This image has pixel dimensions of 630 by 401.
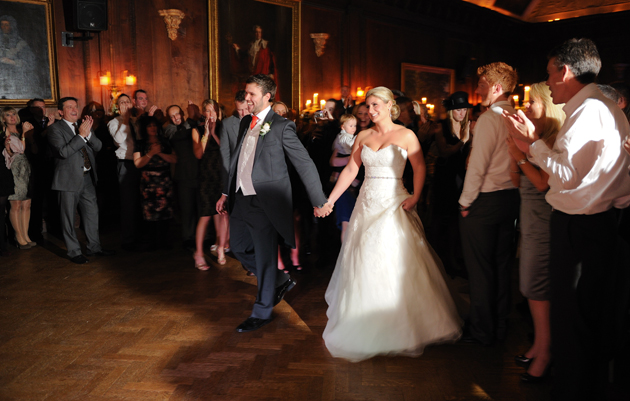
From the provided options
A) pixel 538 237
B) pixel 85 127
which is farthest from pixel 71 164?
pixel 538 237

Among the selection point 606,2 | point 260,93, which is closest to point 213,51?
point 260,93

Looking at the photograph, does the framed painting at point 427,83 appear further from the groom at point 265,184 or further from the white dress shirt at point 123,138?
the groom at point 265,184

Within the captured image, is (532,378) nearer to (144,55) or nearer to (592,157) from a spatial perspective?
(592,157)

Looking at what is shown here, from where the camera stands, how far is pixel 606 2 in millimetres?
13703

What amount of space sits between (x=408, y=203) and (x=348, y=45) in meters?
8.39

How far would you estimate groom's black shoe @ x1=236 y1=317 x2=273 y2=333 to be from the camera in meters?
3.40

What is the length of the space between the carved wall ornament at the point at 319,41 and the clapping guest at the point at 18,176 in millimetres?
5961

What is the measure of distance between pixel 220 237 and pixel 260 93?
216 centimetres

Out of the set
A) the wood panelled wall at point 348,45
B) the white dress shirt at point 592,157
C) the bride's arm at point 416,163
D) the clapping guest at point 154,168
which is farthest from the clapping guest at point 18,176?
the white dress shirt at point 592,157

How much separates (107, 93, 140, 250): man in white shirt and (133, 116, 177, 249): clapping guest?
195 millimetres

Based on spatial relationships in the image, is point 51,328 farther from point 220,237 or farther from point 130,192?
point 130,192

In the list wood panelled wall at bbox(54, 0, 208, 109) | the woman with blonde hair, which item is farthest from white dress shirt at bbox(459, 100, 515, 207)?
wood panelled wall at bbox(54, 0, 208, 109)

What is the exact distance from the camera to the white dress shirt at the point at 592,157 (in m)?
2.00

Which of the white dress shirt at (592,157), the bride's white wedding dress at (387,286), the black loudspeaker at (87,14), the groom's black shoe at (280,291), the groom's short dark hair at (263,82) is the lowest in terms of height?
the groom's black shoe at (280,291)
